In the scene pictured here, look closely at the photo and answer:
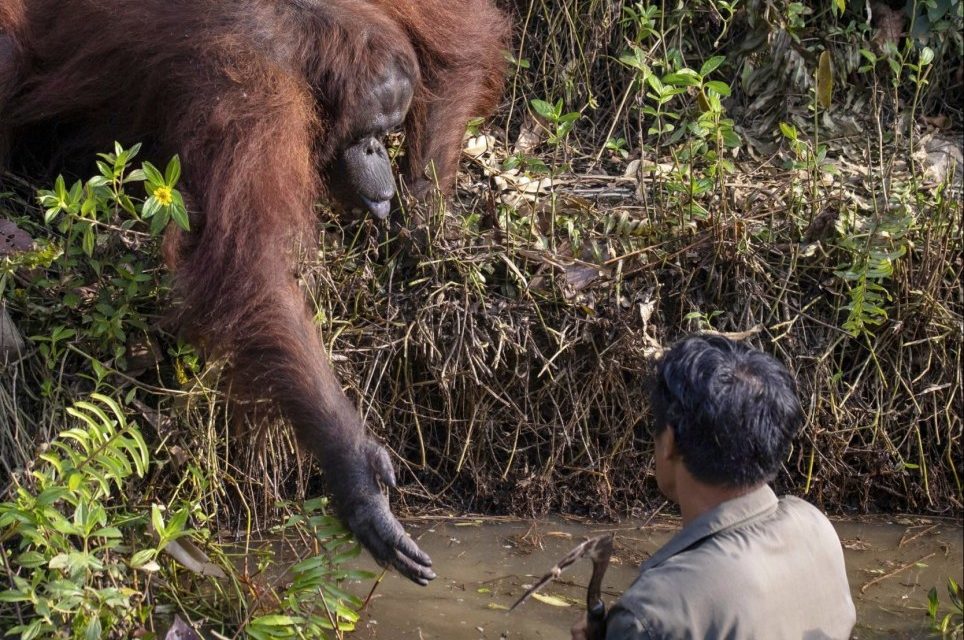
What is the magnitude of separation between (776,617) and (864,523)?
2.38 m

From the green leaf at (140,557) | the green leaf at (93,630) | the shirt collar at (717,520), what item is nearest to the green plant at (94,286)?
the green leaf at (140,557)

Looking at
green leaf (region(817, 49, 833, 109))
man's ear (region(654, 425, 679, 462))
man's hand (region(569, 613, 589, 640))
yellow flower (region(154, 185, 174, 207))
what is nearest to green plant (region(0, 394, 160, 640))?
yellow flower (region(154, 185, 174, 207))

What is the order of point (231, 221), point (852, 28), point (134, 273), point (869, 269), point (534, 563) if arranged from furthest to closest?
point (852, 28)
point (869, 269)
point (534, 563)
point (134, 273)
point (231, 221)

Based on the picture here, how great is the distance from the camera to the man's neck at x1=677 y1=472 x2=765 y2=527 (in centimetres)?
196

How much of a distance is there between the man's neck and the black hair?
1cm

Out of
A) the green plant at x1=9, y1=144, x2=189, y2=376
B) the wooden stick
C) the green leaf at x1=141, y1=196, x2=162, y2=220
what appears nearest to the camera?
the green leaf at x1=141, y1=196, x2=162, y2=220

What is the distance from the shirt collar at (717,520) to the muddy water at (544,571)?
1423 millimetres

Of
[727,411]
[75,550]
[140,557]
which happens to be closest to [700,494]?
[727,411]

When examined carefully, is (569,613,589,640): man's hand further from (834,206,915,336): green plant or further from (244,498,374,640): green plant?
(834,206,915,336): green plant

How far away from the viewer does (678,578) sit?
182cm

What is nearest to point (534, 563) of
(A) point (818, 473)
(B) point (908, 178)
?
(A) point (818, 473)

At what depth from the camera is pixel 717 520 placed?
192 centimetres

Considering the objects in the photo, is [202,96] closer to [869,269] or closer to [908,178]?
[869,269]

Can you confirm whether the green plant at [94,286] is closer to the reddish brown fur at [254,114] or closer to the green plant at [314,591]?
the reddish brown fur at [254,114]
